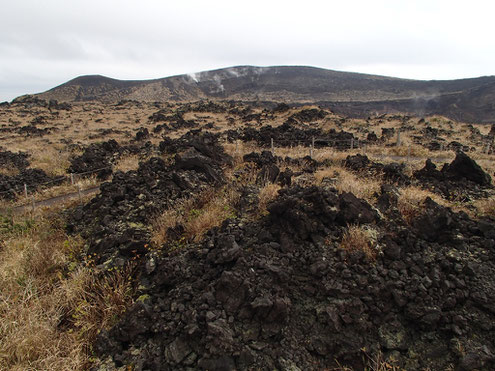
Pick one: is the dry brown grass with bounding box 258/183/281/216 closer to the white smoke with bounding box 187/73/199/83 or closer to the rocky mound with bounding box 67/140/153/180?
the rocky mound with bounding box 67/140/153/180

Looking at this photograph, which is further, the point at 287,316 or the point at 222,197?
the point at 222,197

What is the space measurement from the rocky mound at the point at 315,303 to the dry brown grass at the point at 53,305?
346 mm

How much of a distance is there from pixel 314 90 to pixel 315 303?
8594 centimetres

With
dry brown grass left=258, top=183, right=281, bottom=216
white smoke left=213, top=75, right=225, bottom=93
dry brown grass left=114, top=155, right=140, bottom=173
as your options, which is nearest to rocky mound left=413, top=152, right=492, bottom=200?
dry brown grass left=258, top=183, right=281, bottom=216

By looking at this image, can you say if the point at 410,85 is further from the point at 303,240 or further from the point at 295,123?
the point at 303,240

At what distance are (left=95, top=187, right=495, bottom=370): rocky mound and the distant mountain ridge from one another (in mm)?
63623

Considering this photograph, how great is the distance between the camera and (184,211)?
5805mm

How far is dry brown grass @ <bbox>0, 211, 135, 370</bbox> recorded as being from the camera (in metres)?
3.09

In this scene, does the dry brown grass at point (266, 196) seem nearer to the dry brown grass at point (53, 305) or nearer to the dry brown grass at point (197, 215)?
the dry brown grass at point (197, 215)

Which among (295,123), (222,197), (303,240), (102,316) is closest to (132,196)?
(222,197)

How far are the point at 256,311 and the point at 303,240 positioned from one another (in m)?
1.34

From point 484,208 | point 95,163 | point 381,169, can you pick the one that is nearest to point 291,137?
point 381,169

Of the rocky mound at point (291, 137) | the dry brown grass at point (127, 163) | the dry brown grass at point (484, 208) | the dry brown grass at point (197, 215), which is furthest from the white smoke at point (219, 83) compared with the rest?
the dry brown grass at point (484, 208)

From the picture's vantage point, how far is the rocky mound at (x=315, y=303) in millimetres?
2947
